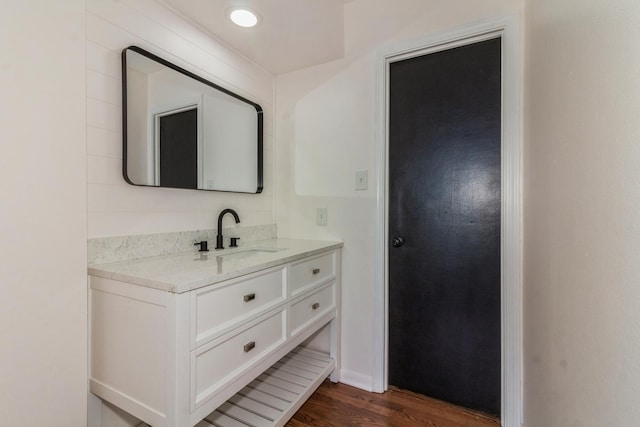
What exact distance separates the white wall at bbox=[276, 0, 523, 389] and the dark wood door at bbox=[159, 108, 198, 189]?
28.7 inches

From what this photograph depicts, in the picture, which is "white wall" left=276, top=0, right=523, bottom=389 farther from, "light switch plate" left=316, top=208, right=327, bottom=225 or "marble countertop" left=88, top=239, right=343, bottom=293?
"marble countertop" left=88, top=239, right=343, bottom=293

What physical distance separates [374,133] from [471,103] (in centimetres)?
54

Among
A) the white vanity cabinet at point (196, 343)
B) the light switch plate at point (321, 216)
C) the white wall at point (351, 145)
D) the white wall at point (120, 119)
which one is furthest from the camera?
the light switch plate at point (321, 216)

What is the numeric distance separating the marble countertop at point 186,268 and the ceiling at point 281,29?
48.7 inches

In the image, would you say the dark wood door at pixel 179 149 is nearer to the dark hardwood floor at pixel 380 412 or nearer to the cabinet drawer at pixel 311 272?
the cabinet drawer at pixel 311 272

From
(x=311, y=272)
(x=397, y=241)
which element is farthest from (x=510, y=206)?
(x=311, y=272)

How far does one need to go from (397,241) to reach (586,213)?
109cm

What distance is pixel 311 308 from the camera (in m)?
1.66

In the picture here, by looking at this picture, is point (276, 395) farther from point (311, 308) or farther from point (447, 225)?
point (447, 225)

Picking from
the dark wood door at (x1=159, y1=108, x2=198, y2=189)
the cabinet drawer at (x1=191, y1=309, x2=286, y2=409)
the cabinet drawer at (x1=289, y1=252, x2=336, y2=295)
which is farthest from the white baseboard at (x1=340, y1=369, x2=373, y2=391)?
the dark wood door at (x1=159, y1=108, x2=198, y2=189)

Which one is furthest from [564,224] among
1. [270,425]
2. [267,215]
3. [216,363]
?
[267,215]

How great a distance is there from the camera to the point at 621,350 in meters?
0.58

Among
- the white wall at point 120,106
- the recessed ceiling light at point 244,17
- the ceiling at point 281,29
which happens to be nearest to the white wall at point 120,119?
the white wall at point 120,106

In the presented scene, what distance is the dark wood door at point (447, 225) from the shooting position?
5.25 feet
